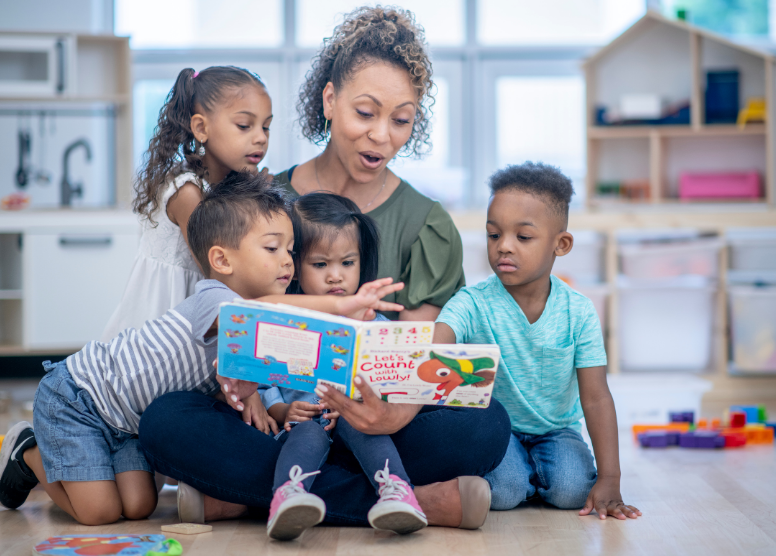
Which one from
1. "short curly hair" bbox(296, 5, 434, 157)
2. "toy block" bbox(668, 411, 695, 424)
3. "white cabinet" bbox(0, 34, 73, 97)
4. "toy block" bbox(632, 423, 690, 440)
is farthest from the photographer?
"white cabinet" bbox(0, 34, 73, 97)

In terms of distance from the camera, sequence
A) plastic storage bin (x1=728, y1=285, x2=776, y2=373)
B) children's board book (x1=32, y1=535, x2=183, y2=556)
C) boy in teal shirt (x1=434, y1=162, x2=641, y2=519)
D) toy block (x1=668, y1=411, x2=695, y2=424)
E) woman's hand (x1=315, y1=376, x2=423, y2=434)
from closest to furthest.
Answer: children's board book (x1=32, y1=535, x2=183, y2=556) → woman's hand (x1=315, y1=376, x2=423, y2=434) → boy in teal shirt (x1=434, y1=162, x2=641, y2=519) → toy block (x1=668, y1=411, x2=695, y2=424) → plastic storage bin (x1=728, y1=285, x2=776, y2=373)

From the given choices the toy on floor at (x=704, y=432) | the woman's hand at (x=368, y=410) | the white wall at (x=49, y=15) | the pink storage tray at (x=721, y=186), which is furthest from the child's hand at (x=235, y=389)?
the white wall at (x=49, y=15)

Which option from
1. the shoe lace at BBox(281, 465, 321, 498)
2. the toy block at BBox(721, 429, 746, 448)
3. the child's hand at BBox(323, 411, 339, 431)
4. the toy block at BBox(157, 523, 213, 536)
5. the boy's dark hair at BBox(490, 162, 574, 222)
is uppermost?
the boy's dark hair at BBox(490, 162, 574, 222)

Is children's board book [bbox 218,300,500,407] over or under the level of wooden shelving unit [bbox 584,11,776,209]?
under

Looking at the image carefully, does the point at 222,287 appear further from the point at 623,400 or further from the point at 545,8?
the point at 545,8

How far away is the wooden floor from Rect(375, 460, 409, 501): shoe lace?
0.29ft

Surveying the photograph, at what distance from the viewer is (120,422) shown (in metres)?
1.46

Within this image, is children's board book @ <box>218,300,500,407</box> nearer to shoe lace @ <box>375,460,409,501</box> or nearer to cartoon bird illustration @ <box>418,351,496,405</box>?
cartoon bird illustration @ <box>418,351,496,405</box>

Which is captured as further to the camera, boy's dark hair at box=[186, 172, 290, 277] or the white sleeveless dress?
the white sleeveless dress

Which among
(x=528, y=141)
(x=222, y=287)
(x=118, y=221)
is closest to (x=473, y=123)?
(x=528, y=141)

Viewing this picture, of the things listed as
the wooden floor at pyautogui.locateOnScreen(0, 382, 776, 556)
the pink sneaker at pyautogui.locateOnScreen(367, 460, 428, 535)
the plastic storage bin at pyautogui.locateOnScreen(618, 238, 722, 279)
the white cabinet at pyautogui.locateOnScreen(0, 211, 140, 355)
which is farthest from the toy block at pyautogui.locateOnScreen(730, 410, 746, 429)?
the white cabinet at pyautogui.locateOnScreen(0, 211, 140, 355)

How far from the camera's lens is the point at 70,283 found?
3162mm

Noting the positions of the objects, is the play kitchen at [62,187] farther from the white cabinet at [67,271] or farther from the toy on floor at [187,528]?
the toy on floor at [187,528]

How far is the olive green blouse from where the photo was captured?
169 centimetres
